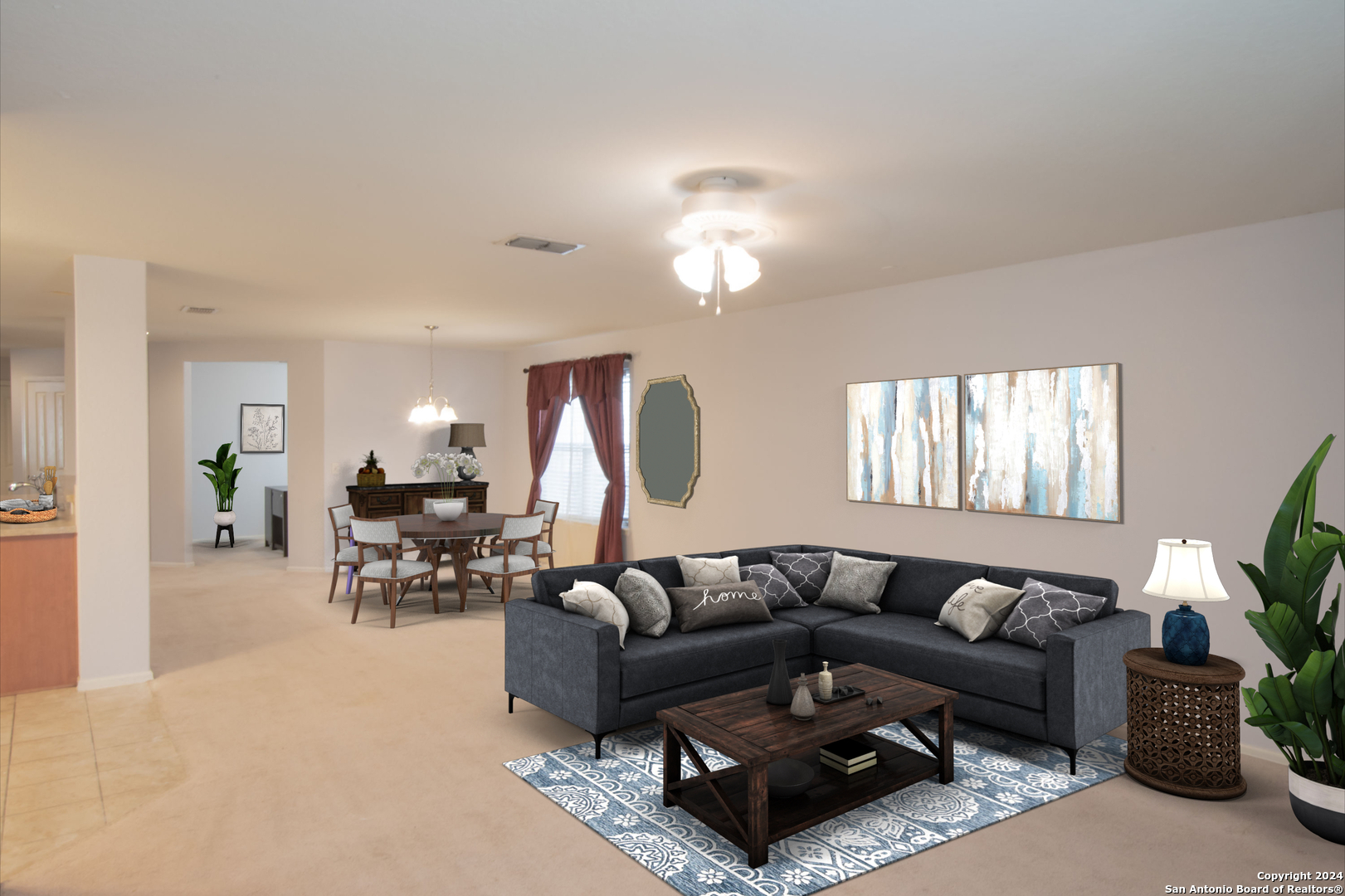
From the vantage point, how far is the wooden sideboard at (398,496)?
28.9ft

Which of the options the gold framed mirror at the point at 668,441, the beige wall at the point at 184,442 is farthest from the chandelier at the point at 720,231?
the beige wall at the point at 184,442

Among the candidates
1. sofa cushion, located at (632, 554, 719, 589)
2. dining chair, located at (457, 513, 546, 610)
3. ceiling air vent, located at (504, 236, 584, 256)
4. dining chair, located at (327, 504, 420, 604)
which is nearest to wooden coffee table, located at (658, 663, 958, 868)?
sofa cushion, located at (632, 554, 719, 589)

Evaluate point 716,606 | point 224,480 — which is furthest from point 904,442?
point 224,480

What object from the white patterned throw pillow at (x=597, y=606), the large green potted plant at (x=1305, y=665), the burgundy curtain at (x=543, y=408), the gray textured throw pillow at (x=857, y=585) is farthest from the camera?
the burgundy curtain at (x=543, y=408)

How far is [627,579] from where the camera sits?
4395 mm

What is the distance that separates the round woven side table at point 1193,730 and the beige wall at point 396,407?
772 centimetres

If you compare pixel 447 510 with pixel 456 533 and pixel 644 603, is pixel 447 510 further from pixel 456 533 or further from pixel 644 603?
pixel 644 603

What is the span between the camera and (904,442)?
561cm

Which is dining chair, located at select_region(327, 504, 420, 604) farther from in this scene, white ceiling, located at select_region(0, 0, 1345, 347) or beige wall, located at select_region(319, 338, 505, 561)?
white ceiling, located at select_region(0, 0, 1345, 347)

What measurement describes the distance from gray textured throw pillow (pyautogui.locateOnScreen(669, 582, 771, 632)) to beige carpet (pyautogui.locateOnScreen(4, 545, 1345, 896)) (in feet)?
2.83

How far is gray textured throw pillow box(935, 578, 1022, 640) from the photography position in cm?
411

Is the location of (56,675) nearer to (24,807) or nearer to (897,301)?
(24,807)

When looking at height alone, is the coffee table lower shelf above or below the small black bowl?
below

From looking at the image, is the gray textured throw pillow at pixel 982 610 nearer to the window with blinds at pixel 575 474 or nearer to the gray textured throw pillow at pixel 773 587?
the gray textured throw pillow at pixel 773 587
